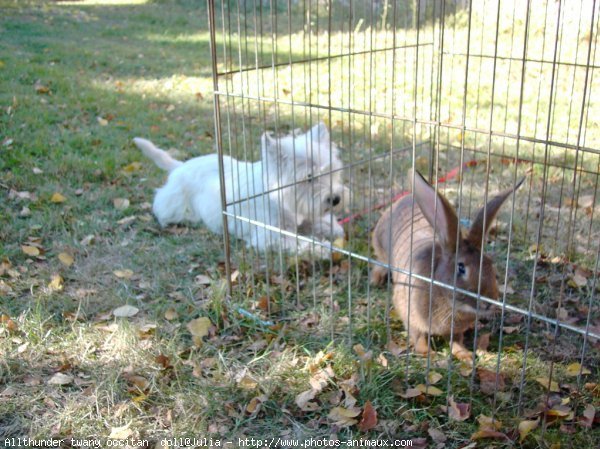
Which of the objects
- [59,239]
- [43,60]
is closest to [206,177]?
[59,239]

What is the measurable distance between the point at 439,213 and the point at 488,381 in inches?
30.2

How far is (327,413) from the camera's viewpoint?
96.3 inches

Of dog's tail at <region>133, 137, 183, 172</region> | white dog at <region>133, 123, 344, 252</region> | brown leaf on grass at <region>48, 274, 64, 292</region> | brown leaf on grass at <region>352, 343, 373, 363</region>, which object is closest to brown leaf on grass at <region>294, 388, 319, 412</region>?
brown leaf on grass at <region>352, 343, 373, 363</region>

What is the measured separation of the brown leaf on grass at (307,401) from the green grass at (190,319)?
0.02 metres

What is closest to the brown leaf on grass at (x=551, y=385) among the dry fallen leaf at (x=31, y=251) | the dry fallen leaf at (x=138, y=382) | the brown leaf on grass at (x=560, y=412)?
the brown leaf on grass at (x=560, y=412)

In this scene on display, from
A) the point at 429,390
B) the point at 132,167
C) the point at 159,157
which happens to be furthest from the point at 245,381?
the point at 132,167

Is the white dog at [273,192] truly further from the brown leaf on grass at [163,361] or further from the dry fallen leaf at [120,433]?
the dry fallen leaf at [120,433]

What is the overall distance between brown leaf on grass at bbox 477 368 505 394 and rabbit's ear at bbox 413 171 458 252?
1.85 feet

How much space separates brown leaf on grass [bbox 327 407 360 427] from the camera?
2365mm

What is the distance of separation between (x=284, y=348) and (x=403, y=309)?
0.63 metres

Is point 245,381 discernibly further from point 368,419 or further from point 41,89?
point 41,89


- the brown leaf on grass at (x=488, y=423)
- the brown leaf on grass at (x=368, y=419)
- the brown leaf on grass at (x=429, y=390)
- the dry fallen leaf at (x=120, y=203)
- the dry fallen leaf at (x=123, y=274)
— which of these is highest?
the dry fallen leaf at (x=120, y=203)

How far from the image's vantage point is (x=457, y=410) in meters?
2.36

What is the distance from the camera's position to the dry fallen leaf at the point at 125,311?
3129 mm
